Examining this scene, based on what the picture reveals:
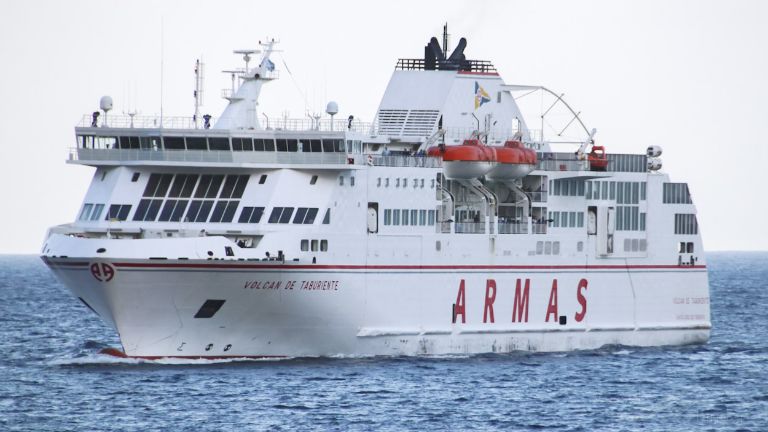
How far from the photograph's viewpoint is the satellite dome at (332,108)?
52531 millimetres

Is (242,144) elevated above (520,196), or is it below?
above

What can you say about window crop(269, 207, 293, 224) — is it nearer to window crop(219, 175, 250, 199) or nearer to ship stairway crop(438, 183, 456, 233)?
window crop(219, 175, 250, 199)

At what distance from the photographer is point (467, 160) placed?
53.6m

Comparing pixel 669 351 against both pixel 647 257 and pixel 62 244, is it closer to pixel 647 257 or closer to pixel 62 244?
pixel 647 257

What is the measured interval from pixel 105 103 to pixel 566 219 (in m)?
17.4

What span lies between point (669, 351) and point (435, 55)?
1488 centimetres

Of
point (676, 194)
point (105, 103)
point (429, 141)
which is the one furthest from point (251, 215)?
point (676, 194)

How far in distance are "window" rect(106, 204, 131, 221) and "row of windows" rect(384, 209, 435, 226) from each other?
28.4 ft

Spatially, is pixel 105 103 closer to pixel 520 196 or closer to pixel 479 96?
pixel 479 96

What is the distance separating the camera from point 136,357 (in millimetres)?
49062

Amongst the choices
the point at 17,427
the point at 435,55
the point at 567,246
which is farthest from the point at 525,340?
the point at 17,427

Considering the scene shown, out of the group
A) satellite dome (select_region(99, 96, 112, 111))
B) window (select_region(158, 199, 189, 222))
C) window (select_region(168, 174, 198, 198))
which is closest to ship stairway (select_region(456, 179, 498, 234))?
window (select_region(168, 174, 198, 198))

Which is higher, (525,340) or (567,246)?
(567,246)

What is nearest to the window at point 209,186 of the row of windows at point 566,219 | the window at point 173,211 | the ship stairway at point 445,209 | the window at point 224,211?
the window at point 224,211
